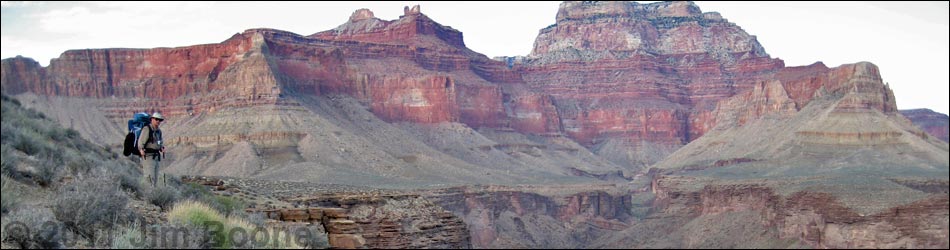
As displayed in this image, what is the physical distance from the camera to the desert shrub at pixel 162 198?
23516 millimetres

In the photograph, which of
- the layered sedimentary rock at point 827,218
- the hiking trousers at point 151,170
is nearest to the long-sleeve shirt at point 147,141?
the hiking trousers at point 151,170

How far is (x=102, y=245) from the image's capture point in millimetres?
18422

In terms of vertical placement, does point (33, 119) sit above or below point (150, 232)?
above

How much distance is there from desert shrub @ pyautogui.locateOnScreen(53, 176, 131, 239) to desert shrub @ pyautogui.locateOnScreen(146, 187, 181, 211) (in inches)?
124

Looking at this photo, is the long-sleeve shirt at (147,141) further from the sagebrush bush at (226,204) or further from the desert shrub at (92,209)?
the desert shrub at (92,209)

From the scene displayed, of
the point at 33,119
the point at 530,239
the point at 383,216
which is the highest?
the point at 33,119

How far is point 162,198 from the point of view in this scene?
23719 mm

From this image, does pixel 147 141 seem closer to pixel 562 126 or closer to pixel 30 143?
pixel 30 143

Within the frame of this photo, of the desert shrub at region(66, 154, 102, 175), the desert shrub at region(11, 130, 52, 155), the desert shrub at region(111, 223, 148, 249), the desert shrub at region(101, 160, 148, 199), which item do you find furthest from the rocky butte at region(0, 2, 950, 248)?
the desert shrub at region(66, 154, 102, 175)

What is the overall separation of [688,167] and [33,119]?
297 feet

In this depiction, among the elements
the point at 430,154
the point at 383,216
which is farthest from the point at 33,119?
the point at 430,154

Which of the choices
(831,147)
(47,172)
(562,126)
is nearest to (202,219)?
(47,172)

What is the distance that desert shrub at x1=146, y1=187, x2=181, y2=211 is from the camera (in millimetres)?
23516

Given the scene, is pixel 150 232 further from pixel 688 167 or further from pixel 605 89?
pixel 605 89
